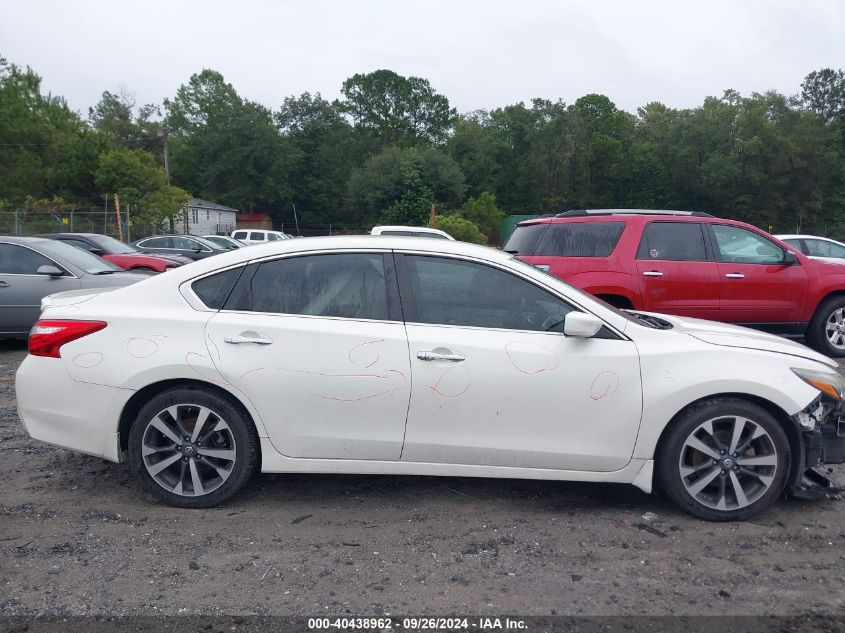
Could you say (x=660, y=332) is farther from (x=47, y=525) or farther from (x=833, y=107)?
(x=833, y=107)

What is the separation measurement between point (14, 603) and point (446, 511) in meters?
2.22

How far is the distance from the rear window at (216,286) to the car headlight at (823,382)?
331 centimetres

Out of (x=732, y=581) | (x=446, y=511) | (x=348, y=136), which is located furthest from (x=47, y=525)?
(x=348, y=136)

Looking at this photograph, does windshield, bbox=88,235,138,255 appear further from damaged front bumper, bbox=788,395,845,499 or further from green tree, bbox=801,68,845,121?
green tree, bbox=801,68,845,121

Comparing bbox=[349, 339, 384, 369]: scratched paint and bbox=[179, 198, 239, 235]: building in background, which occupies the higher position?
bbox=[179, 198, 239, 235]: building in background

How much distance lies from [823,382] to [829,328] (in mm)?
5568

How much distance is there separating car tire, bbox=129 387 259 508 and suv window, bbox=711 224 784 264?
6.51 meters

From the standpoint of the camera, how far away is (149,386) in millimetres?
4117

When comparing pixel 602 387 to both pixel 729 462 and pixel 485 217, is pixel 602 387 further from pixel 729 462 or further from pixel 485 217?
pixel 485 217

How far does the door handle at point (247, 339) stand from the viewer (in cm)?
405

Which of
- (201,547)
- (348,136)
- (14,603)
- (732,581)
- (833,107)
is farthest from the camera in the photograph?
(348,136)

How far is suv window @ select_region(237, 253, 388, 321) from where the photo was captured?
13.7 feet

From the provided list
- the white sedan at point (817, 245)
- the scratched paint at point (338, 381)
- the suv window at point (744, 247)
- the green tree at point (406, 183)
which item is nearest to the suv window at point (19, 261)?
the scratched paint at point (338, 381)

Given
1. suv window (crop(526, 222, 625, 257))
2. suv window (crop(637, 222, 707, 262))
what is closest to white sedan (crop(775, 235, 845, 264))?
suv window (crop(637, 222, 707, 262))
